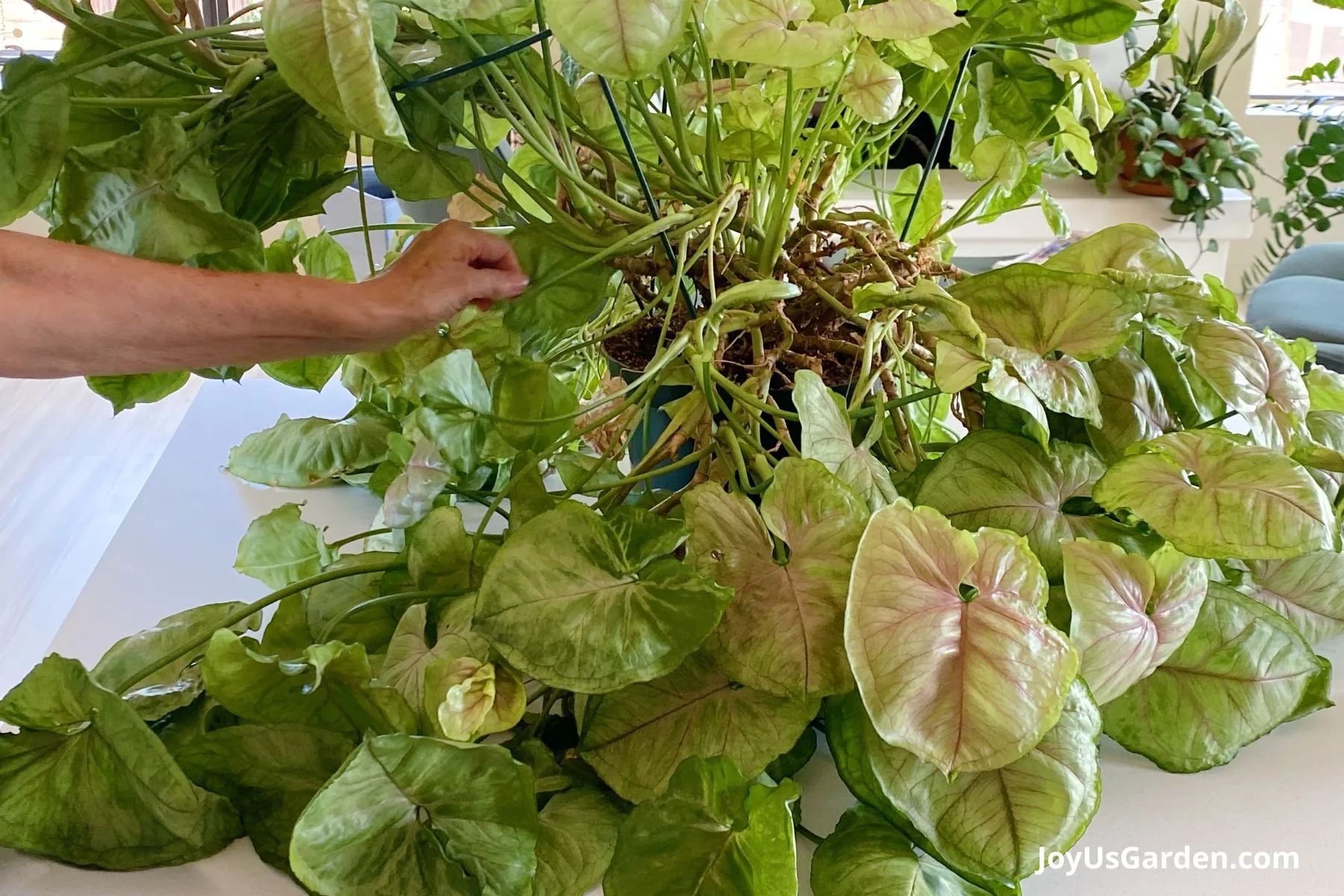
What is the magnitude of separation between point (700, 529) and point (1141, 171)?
257cm

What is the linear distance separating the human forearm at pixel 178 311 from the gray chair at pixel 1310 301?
206cm

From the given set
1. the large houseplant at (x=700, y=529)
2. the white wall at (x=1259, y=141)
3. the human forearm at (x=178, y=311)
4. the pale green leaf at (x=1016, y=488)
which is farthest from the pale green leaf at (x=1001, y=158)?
the white wall at (x=1259, y=141)

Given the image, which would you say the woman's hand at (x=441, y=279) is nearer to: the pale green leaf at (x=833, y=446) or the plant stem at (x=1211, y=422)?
the pale green leaf at (x=833, y=446)

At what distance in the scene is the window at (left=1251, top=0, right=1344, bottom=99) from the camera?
3.88m

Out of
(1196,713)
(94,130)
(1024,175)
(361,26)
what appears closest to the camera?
(361,26)

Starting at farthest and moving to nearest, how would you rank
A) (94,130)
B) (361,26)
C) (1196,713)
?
(94,130), (1196,713), (361,26)

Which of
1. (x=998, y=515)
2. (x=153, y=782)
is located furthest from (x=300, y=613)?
(x=998, y=515)

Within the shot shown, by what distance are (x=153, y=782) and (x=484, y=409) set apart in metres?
0.23

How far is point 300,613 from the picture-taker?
528 mm

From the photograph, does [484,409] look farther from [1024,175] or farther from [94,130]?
[1024,175]

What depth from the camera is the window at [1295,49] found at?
3.88 m

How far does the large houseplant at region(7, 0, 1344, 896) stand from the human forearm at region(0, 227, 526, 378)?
0.05 m

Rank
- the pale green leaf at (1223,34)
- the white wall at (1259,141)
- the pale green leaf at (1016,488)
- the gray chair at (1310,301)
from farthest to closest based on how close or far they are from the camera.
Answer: the white wall at (1259,141) → the gray chair at (1310,301) → the pale green leaf at (1223,34) → the pale green leaf at (1016,488)

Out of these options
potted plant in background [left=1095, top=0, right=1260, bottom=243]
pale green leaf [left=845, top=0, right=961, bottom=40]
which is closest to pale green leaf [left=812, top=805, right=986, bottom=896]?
pale green leaf [left=845, top=0, right=961, bottom=40]
